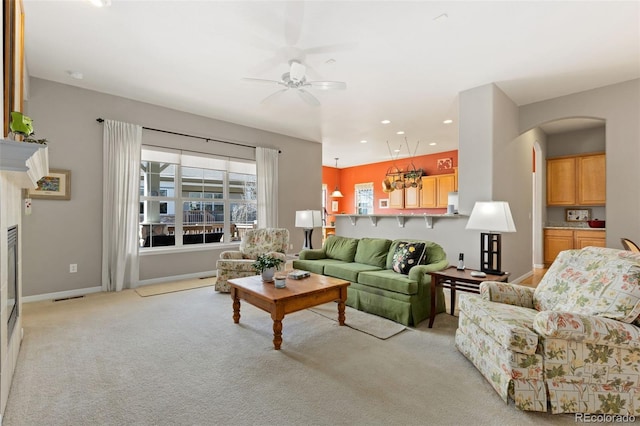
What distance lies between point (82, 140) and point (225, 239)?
2753 millimetres

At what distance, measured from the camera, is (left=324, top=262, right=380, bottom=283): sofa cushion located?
3725 millimetres

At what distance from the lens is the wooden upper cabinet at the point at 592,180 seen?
589 cm

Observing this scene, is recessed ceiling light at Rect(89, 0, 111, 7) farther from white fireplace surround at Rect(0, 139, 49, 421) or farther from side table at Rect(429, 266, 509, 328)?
side table at Rect(429, 266, 509, 328)

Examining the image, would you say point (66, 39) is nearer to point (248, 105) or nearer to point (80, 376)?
point (248, 105)

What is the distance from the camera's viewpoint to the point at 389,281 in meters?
3.28

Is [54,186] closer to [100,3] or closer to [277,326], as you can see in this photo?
[100,3]

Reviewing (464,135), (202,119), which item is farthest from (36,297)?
(464,135)

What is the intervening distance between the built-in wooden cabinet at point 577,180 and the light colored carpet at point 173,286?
288 inches

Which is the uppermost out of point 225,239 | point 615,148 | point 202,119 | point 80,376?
point 202,119

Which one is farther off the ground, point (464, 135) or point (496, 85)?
point (496, 85)

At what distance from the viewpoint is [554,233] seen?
6.45 meters

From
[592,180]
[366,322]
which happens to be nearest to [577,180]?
[592,180]

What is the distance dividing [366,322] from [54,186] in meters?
4.49

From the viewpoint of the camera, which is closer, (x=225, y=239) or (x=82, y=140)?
(x=82, y=140)
